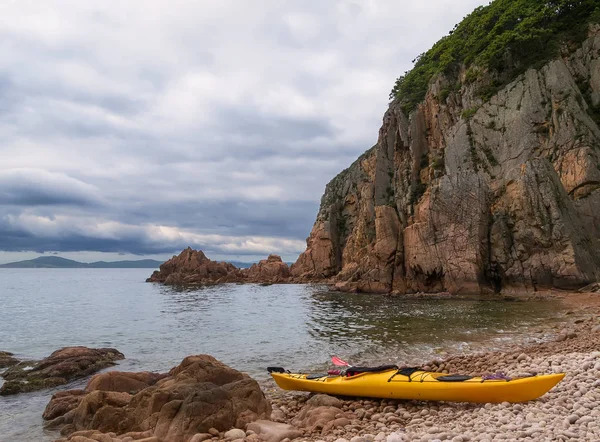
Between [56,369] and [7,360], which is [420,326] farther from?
[7,360]

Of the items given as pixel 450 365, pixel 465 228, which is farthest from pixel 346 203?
pixel 450 365

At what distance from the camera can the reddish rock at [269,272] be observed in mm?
78562

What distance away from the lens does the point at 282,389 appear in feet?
37.7

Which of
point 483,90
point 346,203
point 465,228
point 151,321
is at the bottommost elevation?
point 151,321

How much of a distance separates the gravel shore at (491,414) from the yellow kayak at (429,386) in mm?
180

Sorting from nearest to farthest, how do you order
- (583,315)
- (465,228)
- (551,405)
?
1. (551,405)
2. (583,315)
3. (465,228)

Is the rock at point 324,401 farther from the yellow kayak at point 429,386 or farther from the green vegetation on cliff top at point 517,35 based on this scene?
the green vegetation on cliff top at point 517,35

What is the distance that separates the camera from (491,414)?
6.84 metres

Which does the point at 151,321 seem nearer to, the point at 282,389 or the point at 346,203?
the point at 282,389

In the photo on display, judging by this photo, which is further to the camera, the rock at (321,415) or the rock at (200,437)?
the rock at (321,415)

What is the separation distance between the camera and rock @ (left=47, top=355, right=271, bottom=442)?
7.75m

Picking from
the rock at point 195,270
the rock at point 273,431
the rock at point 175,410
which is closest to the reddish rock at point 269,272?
the rock at point 195,270

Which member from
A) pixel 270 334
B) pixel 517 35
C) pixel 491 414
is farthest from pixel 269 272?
pixel 491 414

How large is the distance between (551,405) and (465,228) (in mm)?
31319
